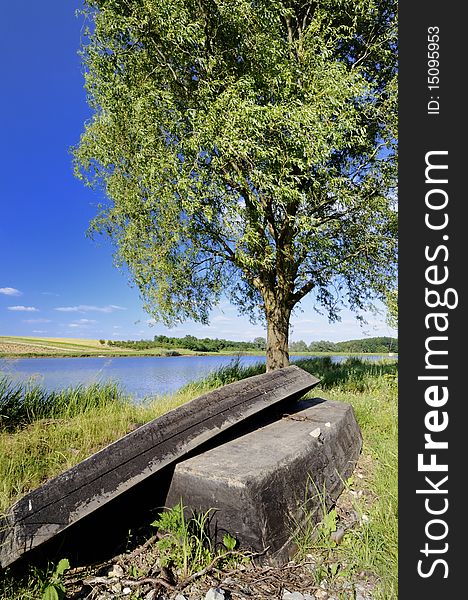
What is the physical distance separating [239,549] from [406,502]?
48.1 inches

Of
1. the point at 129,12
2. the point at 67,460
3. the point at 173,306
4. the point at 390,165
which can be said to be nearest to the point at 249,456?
the point at 67,460

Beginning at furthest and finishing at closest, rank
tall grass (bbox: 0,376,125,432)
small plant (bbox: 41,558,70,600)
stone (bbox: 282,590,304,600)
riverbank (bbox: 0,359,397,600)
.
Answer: tall grass (bbox: 0,376,125,432)
riverbank (bbox: 0,359,397,600)
stone (bbox: 282,590,304,600)
small plant (bbox: 41,558,70,600)

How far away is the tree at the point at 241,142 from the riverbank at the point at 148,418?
10.4ft

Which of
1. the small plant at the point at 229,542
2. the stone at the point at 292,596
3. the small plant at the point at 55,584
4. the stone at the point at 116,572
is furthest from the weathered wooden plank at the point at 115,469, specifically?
the stone at the point at 292,596

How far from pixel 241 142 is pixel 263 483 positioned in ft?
19.1

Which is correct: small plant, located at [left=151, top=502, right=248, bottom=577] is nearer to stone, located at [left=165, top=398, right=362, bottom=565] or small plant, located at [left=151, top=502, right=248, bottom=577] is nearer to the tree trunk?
stone, located at [left=165, top=398, right=362, bottom=565]

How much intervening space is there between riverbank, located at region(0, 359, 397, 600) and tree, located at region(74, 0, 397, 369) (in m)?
3.17

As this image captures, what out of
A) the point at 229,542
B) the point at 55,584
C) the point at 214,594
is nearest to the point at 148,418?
the point at 229,542

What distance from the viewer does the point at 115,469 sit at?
9.47 feet

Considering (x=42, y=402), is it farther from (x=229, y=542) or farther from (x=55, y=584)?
(x=229, y=542)

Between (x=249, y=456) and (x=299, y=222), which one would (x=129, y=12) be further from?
(x=249, y=456)

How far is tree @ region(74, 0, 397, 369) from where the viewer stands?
24.5 ft

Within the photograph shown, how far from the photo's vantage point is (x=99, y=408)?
20.6 ft

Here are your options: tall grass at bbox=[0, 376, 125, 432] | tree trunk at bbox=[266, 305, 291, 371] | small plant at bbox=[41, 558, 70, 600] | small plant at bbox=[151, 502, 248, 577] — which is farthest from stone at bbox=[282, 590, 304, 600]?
tree trunk at bbox=[266, 305, 291, 371]
